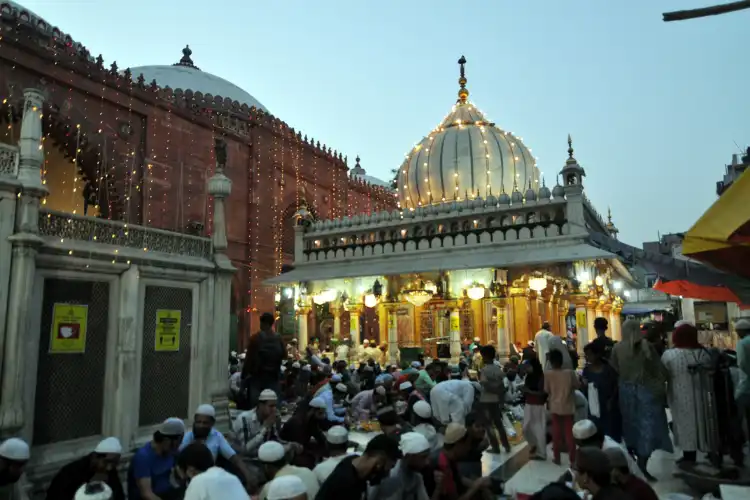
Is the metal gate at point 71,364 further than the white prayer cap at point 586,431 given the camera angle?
Yes

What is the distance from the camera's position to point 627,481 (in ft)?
10.4

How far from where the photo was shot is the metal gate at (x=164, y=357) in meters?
6.87

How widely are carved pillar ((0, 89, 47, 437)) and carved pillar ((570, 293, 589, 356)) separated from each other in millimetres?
12117

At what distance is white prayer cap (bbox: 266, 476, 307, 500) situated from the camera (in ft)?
9.10

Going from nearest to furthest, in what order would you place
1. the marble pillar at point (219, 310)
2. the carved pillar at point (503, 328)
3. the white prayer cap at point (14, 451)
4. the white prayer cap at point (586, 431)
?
1. the white prayer cap at point (14, 451)
2. the white prayer cap at point (586, 431)
3. the marble pillar at point (219, 310)
4. the carved pillar at point (503, 328)

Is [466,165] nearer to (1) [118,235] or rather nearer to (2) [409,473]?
(1) [118,235]

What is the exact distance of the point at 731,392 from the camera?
18.9 feet

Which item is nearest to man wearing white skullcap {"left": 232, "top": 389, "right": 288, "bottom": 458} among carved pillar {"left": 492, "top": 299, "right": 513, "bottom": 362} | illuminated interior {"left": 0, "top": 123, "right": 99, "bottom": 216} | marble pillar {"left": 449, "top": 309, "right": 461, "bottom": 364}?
carved pillar {"left": 492, "top": 299, "right": 513, "bottom": 362}

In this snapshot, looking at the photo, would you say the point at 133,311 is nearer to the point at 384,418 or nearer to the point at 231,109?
the point at 384,418

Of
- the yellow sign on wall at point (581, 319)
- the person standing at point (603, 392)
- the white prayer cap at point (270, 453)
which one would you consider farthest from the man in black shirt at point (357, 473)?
the yellow sign on wall at point (581, 319)

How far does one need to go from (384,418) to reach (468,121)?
49.5 feet

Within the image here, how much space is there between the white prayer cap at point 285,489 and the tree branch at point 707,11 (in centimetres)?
403

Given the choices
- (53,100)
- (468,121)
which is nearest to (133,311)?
(53,100)

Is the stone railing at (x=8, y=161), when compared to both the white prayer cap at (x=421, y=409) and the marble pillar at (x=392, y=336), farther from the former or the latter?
the marble pillar at (x=392, y=336)
